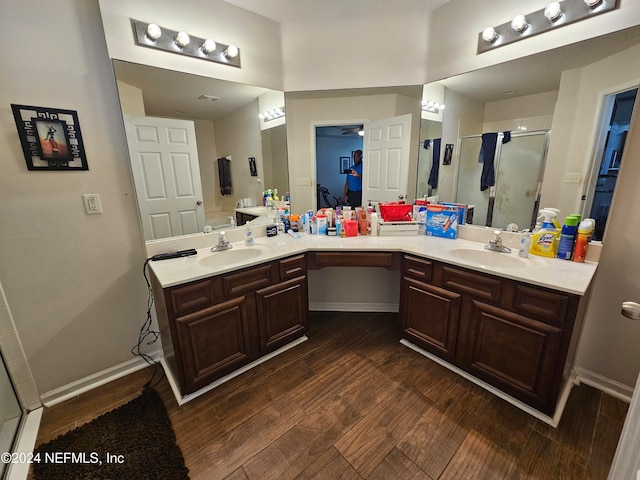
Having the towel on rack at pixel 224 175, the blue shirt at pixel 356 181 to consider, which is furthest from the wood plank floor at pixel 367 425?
the blue shirt at pixel 356 181

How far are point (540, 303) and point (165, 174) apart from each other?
7.46 ft

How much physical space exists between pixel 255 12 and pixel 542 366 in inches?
112

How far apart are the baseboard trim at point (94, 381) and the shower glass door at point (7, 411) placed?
0.13m

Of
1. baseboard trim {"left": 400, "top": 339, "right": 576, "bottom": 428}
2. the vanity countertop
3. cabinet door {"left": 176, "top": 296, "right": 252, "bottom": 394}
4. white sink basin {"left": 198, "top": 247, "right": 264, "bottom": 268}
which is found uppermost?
the vanity countertop

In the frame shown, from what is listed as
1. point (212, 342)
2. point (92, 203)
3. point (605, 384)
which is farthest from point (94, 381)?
point (605, 384)

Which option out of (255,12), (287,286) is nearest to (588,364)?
(287,286)

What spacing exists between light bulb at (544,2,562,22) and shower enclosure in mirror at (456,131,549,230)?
59 cm

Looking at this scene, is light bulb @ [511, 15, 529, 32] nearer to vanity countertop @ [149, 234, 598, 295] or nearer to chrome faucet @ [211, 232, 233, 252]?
vanity countertop @ [149, 234, 598, 295]

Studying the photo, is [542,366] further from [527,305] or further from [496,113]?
[496,113]

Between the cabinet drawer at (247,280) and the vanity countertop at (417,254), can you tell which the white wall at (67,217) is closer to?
the vanity countertop at (417,254)

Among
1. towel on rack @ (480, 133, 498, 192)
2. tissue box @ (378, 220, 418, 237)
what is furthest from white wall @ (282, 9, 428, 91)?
tissue box @ (378, 220, 418, 237)

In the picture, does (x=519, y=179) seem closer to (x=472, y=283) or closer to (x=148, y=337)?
(x=472, y=283)

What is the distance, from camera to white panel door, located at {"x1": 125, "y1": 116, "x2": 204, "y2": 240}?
167 centimetres

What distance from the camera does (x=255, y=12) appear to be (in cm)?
195
